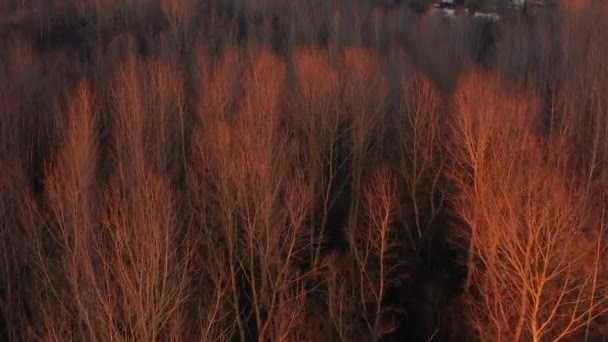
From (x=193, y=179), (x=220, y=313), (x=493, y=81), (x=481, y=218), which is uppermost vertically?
(x=493, y=81)

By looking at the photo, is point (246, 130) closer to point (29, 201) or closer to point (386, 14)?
point (29, 201)

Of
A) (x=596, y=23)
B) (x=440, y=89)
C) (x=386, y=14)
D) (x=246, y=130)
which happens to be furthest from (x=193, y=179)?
(x=386, y=14)

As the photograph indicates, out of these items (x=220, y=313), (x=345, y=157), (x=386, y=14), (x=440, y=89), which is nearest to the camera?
(x=220, y=313)

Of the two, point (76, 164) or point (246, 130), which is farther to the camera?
point (246, 130)

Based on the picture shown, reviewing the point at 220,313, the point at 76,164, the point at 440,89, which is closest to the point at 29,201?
the point at 76,164

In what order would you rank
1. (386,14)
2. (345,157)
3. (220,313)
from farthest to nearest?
1. (386,14)
2. (345,157)
3. (220,313)

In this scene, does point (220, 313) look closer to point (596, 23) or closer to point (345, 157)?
point (345, 157)

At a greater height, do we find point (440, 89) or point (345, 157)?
point (440, 89)
